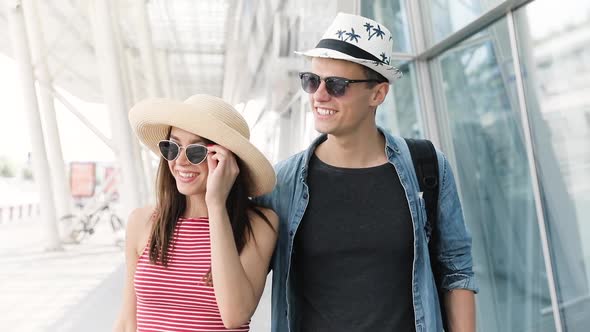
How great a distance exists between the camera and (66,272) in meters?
10.0

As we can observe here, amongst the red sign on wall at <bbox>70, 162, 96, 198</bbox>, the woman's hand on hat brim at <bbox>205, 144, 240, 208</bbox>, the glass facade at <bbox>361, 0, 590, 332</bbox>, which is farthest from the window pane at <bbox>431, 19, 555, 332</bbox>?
the red sign on wall at <bbox>70, 162, 96, 198</bbox>

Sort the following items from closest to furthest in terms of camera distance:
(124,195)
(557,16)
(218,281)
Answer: (218,281) → (557,16) → (124,195)

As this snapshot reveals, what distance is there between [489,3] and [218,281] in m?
3.02

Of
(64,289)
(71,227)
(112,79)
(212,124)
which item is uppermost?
(112,79)

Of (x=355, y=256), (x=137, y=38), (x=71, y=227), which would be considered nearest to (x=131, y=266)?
(x=355, y=256)

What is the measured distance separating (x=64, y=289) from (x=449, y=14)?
720cm

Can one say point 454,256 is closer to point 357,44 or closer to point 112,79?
point 357,44

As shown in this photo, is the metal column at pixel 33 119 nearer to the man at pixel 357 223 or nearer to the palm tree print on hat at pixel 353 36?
the man at pixel 357 223

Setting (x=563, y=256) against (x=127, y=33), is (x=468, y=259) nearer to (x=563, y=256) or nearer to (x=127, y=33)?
(x=563, y=256)

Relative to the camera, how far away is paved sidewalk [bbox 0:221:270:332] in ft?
20.7

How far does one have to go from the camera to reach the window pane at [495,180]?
3.64 metres

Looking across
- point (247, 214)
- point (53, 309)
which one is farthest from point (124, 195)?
point (247, 214)

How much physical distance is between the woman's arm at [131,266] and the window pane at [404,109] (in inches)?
143

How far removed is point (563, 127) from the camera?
315 cm
